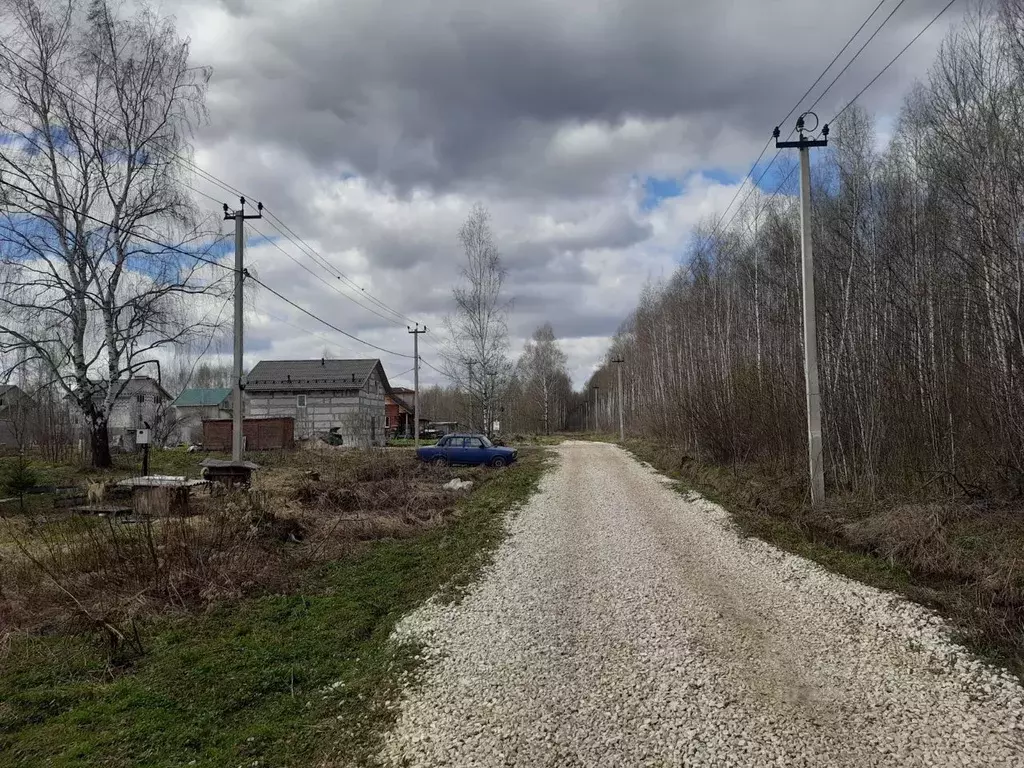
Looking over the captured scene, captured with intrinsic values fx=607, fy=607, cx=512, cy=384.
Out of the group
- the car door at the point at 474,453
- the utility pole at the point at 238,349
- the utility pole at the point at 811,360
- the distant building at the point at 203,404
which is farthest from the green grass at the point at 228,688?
the distant building at the point at 203,404

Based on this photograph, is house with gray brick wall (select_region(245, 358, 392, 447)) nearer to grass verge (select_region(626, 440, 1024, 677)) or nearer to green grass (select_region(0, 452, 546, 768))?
grass verge (select_region(626, 440, 1024, 677))

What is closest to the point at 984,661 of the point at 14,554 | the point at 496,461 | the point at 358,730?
the point at 358,730

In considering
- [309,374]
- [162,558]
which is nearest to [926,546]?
[162,558]

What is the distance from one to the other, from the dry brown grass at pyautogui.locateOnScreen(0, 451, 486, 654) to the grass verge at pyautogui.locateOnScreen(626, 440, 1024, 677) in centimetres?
674

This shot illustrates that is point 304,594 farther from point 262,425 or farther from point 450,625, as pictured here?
point 262,425

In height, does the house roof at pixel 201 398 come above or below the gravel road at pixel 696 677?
above

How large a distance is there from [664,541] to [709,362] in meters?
20.0

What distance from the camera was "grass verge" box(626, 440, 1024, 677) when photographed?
5.44m

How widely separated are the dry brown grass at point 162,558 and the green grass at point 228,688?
0.39m

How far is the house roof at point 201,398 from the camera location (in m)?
59.1

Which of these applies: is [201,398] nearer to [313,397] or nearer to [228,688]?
[313,397]

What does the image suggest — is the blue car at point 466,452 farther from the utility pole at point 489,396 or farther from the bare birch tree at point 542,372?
the bare birch tree at point 542,372

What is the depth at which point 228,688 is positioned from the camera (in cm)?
473

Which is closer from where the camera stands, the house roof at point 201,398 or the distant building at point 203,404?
the distant building at point 203,404
